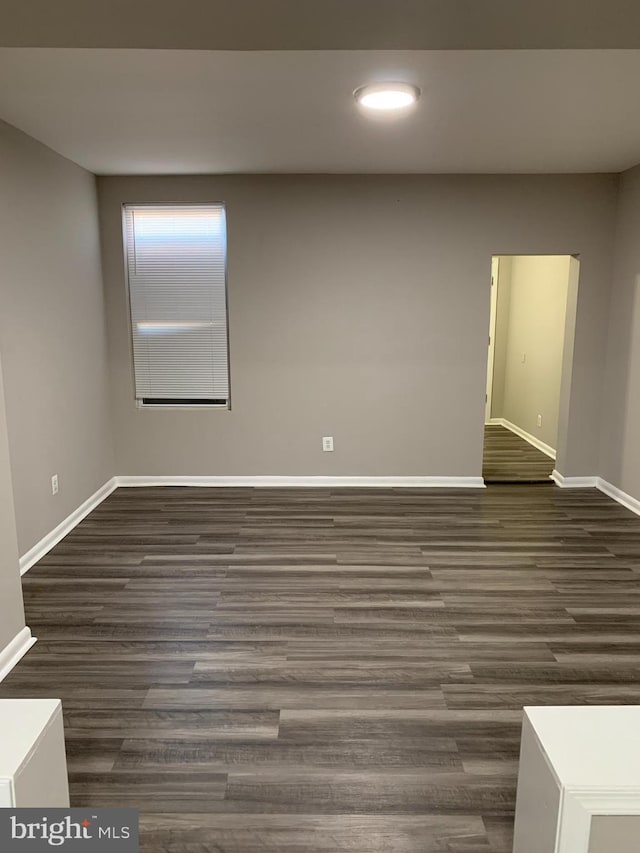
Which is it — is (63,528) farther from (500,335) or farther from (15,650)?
(500,335)

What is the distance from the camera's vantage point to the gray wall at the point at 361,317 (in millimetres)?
4902

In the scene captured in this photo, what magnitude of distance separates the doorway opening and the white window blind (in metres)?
2.68

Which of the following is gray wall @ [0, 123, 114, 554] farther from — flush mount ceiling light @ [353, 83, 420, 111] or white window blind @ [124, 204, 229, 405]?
flush mount ceiling light @ [353, 83, 420, 111]

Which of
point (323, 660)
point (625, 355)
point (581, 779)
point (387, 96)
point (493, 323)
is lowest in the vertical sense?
point (323, 660)

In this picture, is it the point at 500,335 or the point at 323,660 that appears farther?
the point at 500,335

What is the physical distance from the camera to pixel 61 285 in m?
4.17

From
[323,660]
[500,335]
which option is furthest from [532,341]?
[323,660]

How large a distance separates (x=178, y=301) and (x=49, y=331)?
1.33 metres

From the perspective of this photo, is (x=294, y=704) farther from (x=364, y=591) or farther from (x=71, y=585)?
(x=71, y=585)

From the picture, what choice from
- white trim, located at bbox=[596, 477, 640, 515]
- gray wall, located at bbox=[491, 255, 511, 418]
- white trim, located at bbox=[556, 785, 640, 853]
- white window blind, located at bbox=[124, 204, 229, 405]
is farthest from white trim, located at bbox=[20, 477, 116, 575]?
gray wall, located at bbox=[491, 255, 511, 418]

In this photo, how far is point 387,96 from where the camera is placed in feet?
9.63

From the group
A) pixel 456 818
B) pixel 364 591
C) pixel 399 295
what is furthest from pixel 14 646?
pixel 399 295

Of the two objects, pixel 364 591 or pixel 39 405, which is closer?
Result: pixel 364 591

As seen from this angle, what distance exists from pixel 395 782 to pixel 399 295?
3805mm
